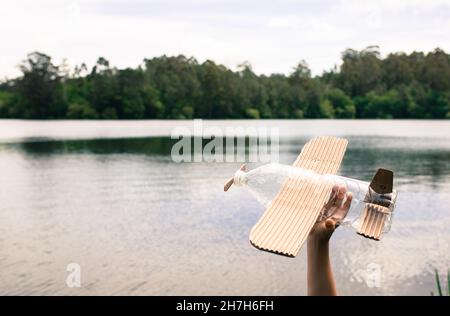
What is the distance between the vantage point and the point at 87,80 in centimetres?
12188

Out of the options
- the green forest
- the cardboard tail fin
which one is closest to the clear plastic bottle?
the cardboard tail fin

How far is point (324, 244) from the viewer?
165cm

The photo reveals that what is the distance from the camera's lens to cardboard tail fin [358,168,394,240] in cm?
169

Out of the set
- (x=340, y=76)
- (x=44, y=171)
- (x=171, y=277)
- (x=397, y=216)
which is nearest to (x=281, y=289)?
(x=171, y=277)

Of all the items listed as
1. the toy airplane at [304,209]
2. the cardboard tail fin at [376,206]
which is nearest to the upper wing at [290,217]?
the toy airplane at [304,209]

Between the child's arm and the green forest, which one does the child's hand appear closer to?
the child's arm

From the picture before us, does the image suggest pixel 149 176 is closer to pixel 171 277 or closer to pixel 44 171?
pixel 44 171

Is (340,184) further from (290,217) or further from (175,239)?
(175,239)

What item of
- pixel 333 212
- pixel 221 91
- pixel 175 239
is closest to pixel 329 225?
pixel 333 212

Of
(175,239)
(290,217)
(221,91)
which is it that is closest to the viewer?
(290,217)

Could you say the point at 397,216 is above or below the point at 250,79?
below

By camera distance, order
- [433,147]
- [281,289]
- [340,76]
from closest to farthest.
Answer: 1. [281,289]
2. [433,147]
3. [340,76]

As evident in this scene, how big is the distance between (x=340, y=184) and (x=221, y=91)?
11374cm

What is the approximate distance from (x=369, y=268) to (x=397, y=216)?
23.6 ft
